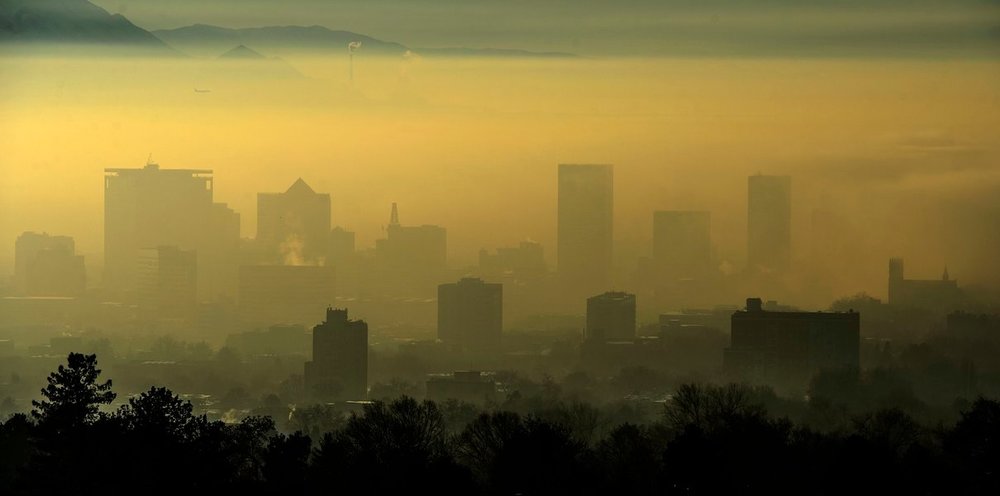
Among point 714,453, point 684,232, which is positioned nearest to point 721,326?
point 684,232

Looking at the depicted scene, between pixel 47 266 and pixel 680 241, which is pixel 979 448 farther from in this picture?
pixel 47 266

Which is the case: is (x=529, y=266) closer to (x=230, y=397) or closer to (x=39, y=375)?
(x=230, y=397)

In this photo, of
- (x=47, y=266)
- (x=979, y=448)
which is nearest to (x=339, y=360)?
(x=47, y=266)

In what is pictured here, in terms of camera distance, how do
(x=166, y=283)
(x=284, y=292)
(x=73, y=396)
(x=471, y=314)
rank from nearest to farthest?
(x=73, y=396) → (x=471, y=314) → (x=284, y=292) → (x=166, y=283)

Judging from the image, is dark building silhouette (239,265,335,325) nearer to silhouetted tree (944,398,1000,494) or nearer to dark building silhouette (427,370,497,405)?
dark building silhouette (427,370,497,405)

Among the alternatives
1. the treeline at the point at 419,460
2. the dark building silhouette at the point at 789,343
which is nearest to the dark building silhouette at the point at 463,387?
the dark building silhouette at the point at 789,343
